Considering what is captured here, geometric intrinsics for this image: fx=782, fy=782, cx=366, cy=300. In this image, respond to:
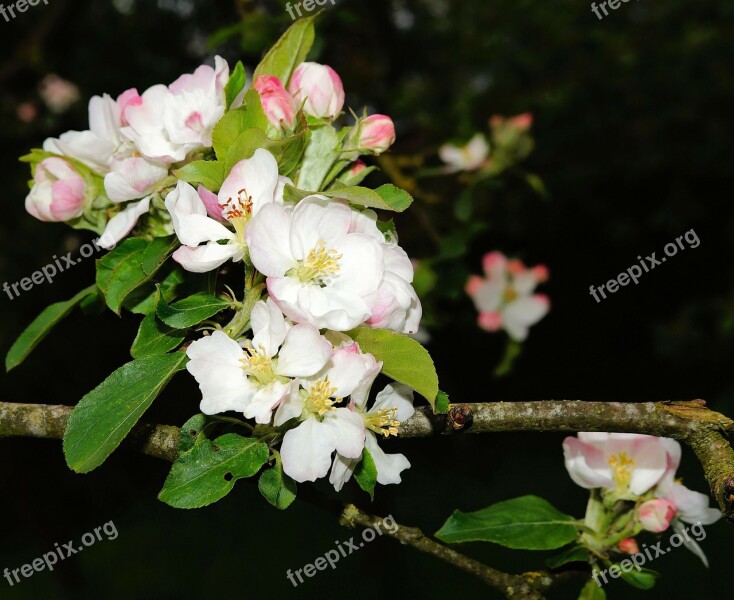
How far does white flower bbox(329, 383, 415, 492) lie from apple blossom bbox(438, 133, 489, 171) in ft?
4.69

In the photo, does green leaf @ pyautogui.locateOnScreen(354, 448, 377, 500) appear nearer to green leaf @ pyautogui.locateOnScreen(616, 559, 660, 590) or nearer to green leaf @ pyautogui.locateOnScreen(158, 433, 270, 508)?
green leaf @ pyautogui.locateOnScreen(158, 433, 270, 508)

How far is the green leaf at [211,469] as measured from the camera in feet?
2.14

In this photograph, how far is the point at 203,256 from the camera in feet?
2.23

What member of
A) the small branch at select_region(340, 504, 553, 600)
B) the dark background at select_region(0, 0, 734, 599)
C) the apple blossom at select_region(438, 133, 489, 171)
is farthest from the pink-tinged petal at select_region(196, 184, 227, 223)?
the dark background at select_region(0, 0, 734, 599)

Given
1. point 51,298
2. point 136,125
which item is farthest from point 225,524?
point 136,125

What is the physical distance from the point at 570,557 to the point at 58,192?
2.27 feet

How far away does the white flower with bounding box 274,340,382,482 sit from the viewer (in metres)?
0.65

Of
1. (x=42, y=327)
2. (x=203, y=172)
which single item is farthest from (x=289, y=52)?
(x=42, y=327)

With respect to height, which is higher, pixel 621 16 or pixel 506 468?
pixel 621 16

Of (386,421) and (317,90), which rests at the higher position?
(317,90)

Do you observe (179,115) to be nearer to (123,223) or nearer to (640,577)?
(123,223)

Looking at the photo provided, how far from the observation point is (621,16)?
4.32 meters

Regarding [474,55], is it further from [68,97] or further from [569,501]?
[569,501]

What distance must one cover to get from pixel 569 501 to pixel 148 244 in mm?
3990
